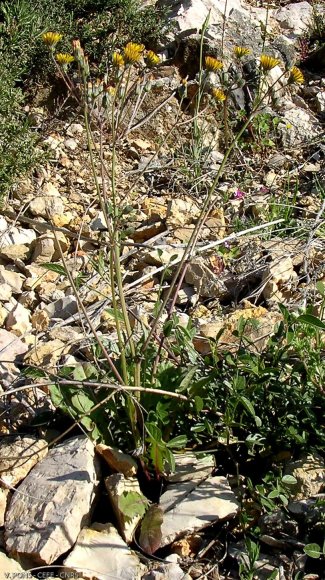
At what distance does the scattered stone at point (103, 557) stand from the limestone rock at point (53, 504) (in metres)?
0.04

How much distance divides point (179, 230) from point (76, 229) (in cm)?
53

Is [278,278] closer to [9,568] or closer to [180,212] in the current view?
[180,212]

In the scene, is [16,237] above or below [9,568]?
above

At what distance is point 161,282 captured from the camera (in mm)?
2441

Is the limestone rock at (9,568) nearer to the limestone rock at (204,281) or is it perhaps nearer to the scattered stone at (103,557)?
the scattered stone at (103,557)

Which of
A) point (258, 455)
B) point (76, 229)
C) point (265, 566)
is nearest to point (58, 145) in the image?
point (76, 229)

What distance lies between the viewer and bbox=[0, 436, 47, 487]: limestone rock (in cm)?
229

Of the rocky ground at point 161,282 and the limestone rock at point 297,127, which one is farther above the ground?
the limestone rock at point 297,127

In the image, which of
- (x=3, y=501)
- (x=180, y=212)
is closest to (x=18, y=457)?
(x=3, y=501)

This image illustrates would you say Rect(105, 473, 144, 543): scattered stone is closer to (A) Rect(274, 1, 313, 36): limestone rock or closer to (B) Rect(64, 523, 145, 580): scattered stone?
(B) Rect(64, 523, 145, 580): scattered stone

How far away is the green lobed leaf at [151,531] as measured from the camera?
2.14 metres

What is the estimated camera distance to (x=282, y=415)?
2.31m

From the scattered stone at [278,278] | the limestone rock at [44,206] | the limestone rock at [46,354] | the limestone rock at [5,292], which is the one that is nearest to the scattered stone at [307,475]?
the limestone rock at [46,354]

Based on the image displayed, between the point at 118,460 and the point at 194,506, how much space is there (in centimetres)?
27
